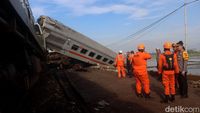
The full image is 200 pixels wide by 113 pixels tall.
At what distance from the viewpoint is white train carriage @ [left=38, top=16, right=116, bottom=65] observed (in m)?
25.0

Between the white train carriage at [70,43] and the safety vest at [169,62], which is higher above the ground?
the white train carriage at [70,43]

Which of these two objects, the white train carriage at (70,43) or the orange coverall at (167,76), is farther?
the white train carriage at (70,43)

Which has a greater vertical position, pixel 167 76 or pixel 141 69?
pixel 141 69

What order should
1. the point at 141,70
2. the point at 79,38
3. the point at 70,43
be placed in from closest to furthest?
1. the point at 141,70
2. the point at 70,43
3. the point at 79,38

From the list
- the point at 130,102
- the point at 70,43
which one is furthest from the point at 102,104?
the point at 70,43

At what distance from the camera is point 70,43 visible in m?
26.0

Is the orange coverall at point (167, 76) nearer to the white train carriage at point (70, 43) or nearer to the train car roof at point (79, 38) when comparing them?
the white train carriage at point (70, 43)

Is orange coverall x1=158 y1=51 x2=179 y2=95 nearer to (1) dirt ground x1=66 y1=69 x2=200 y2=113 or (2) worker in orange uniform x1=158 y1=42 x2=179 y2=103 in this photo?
(2) worker in orange uniform x1=158 y1=42 x2=179 y2=103

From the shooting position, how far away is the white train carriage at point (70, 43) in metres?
25.0

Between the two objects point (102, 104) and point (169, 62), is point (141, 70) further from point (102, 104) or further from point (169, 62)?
point (102, 104)

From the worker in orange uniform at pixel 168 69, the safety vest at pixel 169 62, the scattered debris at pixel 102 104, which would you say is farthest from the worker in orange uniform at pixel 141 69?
the scattered debris at pixel 102 104

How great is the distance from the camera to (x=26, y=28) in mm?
8461

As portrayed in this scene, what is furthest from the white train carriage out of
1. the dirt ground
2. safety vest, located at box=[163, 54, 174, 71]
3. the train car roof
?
safety vest, located at box=[163, 54, 174, 71]

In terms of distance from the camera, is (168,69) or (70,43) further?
(70,43)
